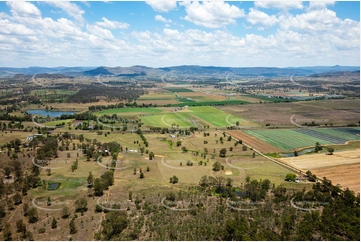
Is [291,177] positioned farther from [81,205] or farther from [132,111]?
[132,111]

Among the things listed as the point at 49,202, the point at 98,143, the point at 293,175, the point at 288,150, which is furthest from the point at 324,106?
the point at 49,202

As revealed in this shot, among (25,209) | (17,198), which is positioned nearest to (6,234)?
(25,209)

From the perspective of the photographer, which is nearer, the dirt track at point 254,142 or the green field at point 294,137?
the dirt track at point 254,142

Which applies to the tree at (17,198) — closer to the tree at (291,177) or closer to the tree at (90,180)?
the tree at (90,180)

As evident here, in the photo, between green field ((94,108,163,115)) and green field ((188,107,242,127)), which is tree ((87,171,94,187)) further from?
green field ((94,108,163,115))

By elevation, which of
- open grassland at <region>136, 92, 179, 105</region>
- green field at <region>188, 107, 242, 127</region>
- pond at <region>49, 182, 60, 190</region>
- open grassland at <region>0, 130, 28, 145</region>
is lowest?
pond at <region>49, 182, 60, 190</region>

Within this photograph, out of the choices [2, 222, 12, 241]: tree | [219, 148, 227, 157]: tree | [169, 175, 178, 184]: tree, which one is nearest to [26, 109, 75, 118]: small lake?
[219, 148, 227, 157]: tree

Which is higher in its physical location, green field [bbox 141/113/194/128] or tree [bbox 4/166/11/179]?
green field [bbox 141/113/194/128]

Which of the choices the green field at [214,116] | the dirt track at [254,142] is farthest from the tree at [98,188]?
the green field at [214,116]

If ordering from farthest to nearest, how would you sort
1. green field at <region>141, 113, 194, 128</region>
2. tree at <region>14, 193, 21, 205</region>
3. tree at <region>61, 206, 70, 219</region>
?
1. green field at <region>141, 113, 194, 128</region>
2. tree at <region>14, 193, 21, 205</region>
3. tree at <region>61, 206, 70, 219</region>
